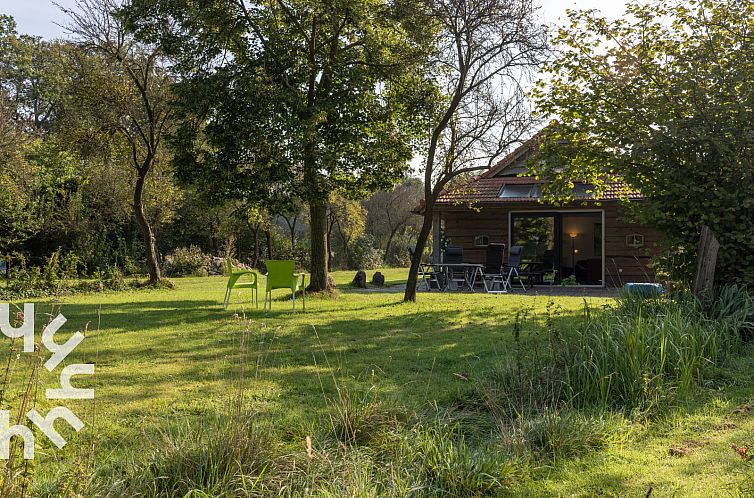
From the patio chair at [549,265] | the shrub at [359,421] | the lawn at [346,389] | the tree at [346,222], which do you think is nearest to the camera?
the lawn at [346,389]

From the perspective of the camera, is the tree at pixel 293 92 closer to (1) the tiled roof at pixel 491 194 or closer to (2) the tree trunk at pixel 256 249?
(1) the tiled roof at pixel 491 194

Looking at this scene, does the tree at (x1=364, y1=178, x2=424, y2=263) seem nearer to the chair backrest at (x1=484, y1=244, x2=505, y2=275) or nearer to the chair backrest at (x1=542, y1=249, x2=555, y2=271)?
the chair backrest at (x1=542, y1=249, x2=555, y2=271)

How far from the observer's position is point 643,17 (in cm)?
852

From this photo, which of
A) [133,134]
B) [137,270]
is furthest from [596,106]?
[137,270]

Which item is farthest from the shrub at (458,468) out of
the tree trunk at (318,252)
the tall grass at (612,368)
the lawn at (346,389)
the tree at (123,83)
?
the tree at (123,83)

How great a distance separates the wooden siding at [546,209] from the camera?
17766mm

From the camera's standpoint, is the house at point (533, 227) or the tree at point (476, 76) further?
the house at point (533, 227)

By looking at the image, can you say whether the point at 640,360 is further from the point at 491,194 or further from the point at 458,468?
the point at 491,194

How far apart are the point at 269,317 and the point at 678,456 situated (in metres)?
7.01

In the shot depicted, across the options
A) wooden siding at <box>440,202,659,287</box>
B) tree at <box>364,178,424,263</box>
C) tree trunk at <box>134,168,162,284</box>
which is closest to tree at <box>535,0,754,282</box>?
wooden siding at <box>440,202,659,287</box>

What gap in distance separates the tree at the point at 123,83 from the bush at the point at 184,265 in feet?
21.0

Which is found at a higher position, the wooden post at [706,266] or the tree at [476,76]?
the tree at [476,76]

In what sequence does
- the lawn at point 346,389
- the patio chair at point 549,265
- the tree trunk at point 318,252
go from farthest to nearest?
the patio chair at point 549,265, the tree trunk at point 318,252, the lawn at point 346,389

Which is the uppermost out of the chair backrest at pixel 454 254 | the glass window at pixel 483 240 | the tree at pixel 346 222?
the tree at pixel 346 222
